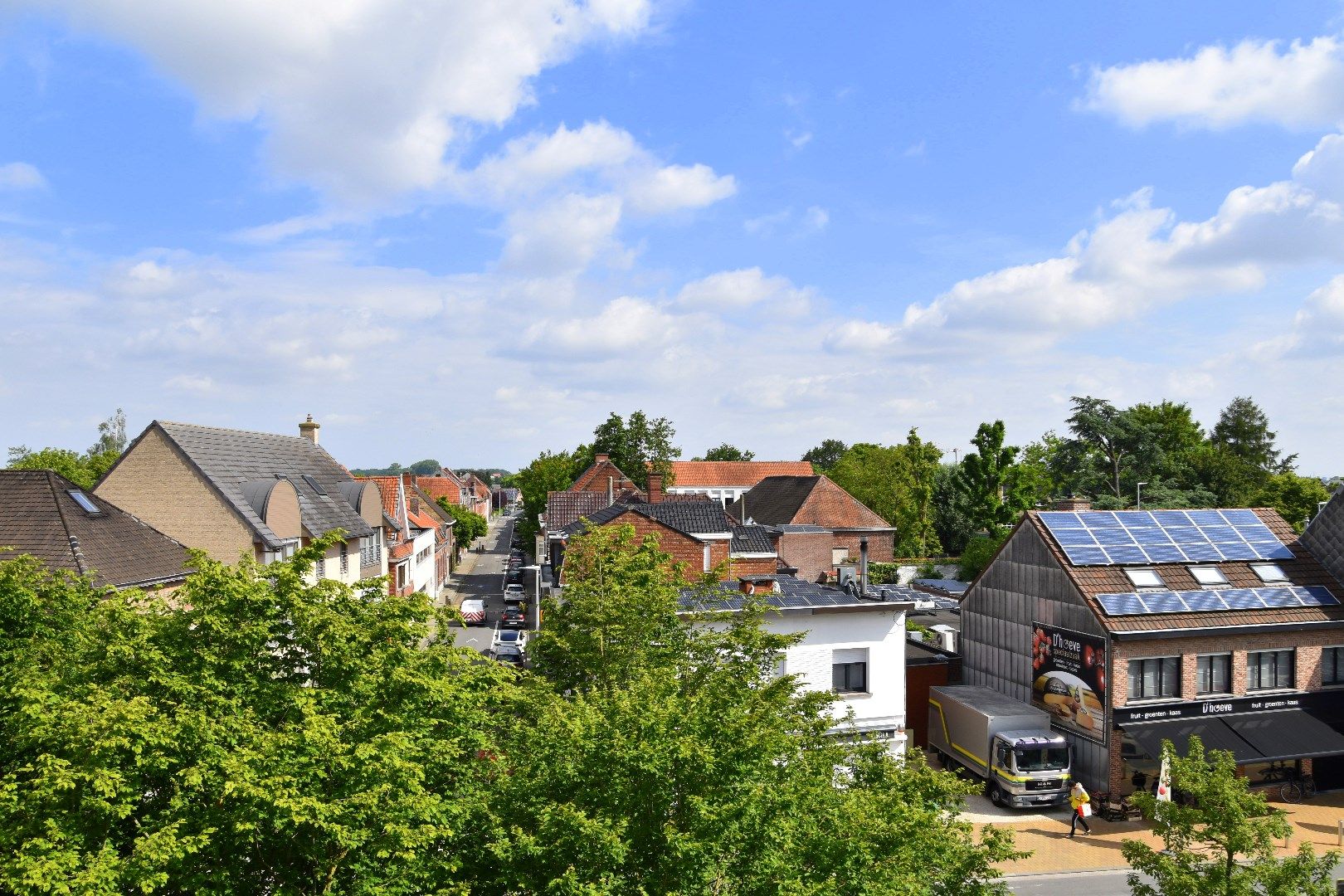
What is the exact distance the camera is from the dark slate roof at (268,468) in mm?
28297

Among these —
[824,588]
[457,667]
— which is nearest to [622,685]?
[457,667]

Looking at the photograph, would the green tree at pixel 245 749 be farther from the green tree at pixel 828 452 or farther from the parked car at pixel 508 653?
the green tree at pixel 828 452

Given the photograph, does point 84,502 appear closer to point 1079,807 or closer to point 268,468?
point 268,468

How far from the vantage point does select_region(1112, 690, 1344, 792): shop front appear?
999 inches

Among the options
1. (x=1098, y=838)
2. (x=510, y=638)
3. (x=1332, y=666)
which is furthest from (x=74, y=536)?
(x=1332, y=666)

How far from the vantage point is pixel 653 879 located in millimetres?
9336

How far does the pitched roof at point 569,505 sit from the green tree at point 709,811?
103 ft

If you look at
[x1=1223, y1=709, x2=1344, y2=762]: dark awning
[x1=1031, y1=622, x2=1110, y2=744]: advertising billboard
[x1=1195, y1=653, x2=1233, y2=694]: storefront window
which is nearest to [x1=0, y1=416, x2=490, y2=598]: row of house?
[x1=1031, y1=622, x2=1110, y2=744]: advertising billboard

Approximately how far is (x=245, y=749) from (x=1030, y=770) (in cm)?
2339

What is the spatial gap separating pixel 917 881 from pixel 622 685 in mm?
7454

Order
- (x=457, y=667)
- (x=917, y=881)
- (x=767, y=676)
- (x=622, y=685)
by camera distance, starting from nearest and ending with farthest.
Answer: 1. (x=917, y=881)
2. (x=457, y=667)
3. (x=622, y=685)
4. (x=767, y=676)

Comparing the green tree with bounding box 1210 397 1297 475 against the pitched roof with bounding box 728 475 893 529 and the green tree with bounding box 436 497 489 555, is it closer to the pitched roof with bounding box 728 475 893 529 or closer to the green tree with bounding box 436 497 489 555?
the pitched roof with bounding box 728 475 893 529

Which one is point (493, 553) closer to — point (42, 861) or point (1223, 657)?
point (1223, 657)

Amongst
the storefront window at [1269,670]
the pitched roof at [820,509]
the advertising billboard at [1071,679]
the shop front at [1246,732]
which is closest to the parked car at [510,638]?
the advertising billboard at [1071,679]
